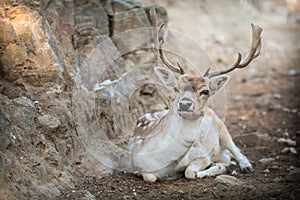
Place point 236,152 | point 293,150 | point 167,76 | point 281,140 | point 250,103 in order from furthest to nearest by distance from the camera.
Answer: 1. point 250,103
2. point 281,140
3. point 293,150
4. point 236,152
5. point 167,76

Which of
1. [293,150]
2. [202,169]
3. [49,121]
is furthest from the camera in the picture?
[293,150]

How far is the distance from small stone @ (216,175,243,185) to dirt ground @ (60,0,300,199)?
56 mm

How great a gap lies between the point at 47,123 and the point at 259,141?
12.3 feet

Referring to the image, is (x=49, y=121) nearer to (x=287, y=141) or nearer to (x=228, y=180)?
(x=228, y=180)

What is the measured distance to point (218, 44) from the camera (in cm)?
1446

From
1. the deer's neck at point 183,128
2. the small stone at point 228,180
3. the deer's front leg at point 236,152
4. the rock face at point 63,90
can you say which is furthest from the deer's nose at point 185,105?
the deer's front leg at point 236,152

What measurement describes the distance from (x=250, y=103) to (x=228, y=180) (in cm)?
→ 467

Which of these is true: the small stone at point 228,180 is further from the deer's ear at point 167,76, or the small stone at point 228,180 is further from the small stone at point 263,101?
the small stone at point 263,101

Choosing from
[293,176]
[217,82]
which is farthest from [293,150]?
[217,82]

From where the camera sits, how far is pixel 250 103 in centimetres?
1095

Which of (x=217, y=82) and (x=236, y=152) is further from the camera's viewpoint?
(x=236, y=152)

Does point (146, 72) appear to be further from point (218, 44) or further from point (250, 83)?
point (218, 44)

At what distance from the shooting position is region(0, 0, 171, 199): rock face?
5562 millimetres

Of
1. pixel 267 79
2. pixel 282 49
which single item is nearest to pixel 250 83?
pixel 267 79
